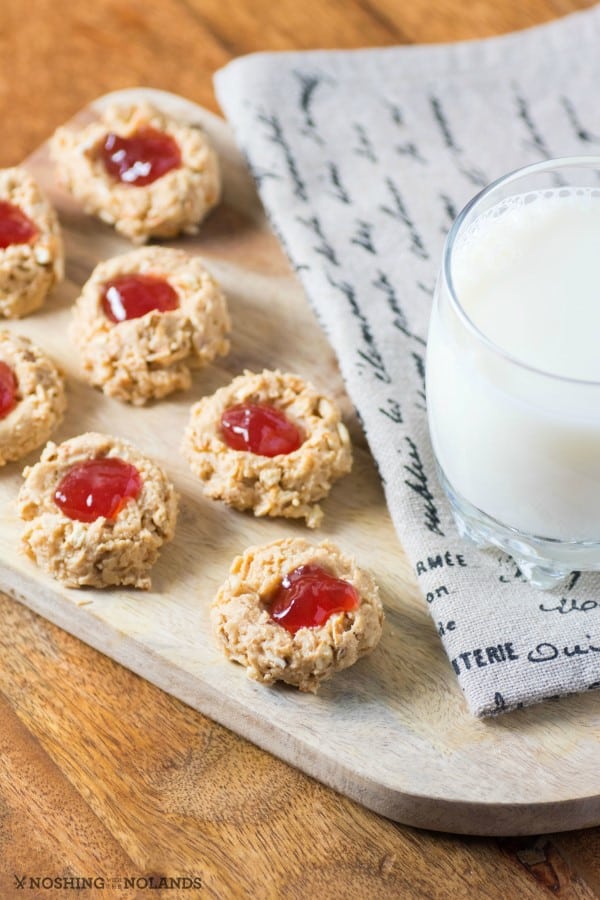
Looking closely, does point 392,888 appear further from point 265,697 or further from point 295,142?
point 295,142

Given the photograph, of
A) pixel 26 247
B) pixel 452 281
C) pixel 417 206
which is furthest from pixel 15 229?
pixel 452 281

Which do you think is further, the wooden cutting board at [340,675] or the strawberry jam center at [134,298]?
the strawberry jam center at [134,298]

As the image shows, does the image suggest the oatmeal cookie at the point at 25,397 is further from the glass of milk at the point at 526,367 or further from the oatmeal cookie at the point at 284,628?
the glass of milk at the point at 526,367

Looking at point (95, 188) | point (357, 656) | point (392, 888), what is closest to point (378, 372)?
point (357, 656)

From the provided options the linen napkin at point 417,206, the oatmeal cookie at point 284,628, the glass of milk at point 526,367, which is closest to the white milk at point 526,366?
Result: the glass of milk at point 526,367

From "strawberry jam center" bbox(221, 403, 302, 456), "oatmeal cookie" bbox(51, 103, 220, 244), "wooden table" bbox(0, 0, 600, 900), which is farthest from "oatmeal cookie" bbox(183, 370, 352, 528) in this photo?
"oatmeal cookie" bbox(51, 103, 220, 244)

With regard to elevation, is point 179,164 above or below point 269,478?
above

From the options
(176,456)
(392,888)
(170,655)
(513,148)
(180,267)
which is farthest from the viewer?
(513,148)
